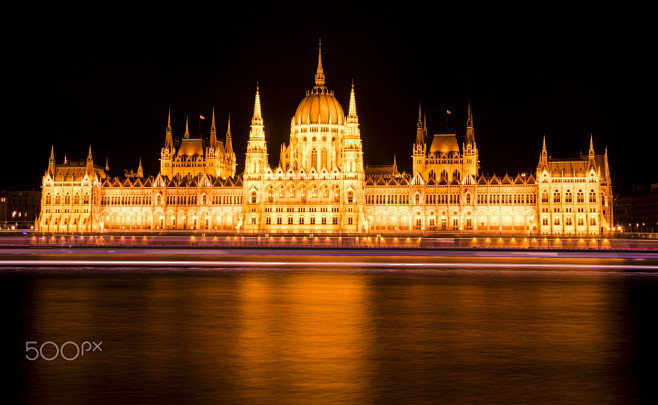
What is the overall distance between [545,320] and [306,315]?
7.44m

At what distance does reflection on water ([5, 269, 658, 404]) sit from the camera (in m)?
13.9

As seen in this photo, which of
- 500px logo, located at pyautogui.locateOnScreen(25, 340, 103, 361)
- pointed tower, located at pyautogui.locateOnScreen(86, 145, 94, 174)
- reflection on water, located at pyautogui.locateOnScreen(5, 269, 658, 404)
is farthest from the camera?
pointed tower, located at pyautogui.locateOnScreen(86, 145, 94, 174)

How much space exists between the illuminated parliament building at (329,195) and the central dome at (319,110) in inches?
A: 8.2

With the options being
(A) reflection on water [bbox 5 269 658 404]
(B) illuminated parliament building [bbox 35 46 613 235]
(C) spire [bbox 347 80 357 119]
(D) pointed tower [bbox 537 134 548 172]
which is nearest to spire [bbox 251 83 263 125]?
(B) illuminated parliament building [bbox 35 46 613 235]

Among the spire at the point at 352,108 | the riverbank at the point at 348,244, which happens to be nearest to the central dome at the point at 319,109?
the spire at the point at 352,108

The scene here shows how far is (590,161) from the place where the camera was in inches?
5340

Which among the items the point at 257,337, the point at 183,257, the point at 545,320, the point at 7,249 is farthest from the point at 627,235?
the point at 257,337

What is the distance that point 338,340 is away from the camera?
61.7 feet

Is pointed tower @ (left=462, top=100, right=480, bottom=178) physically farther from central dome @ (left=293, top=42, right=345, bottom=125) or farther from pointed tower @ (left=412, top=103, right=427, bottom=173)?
central dome @ (left=293, top=42, right=345, bottom=125)

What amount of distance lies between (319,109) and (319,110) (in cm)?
20

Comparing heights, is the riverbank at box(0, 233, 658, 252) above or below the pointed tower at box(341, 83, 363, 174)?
below

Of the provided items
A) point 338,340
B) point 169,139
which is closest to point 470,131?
point 169,139

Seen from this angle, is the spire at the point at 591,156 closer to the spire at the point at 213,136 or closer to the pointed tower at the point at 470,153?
the pointed tower at the point at 470,153

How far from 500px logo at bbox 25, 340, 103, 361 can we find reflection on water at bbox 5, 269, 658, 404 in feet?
0.96
